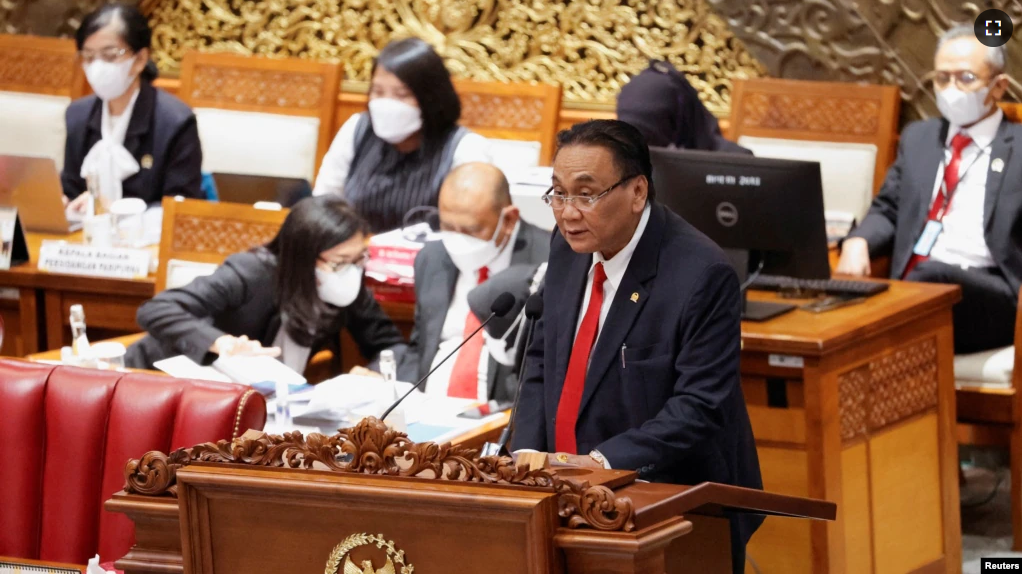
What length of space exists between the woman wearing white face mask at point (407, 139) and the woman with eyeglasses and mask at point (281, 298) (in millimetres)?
889

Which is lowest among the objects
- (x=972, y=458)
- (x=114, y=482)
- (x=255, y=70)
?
(x=972, y=458)

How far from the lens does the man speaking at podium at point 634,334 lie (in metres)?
2.37

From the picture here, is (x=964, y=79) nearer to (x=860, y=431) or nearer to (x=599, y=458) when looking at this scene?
(x=860, y=431)

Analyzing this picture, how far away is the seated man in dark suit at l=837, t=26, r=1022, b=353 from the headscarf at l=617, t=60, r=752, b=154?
0.65 meters

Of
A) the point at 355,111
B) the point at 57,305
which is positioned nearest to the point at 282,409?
the point at 57,305

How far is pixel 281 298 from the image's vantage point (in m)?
3.99

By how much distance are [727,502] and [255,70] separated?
4.62 meters

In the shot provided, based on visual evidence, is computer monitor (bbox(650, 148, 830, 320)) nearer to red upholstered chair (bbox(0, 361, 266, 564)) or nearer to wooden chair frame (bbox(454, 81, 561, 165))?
red upholstered chair (bbox(0, 361, 266, 564))

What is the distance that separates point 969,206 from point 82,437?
2.99 meters

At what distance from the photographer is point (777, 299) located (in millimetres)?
3904


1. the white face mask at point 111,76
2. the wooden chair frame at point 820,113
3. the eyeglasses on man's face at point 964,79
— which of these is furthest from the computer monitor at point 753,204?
the white face mask at point 111,76

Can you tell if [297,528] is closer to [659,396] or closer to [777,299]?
[659,396]

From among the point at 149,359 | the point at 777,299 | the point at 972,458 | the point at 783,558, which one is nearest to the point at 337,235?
the point at 149,359

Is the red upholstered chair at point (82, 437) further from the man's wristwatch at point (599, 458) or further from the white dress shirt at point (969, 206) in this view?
the white dress shirt at point (969, 206)
